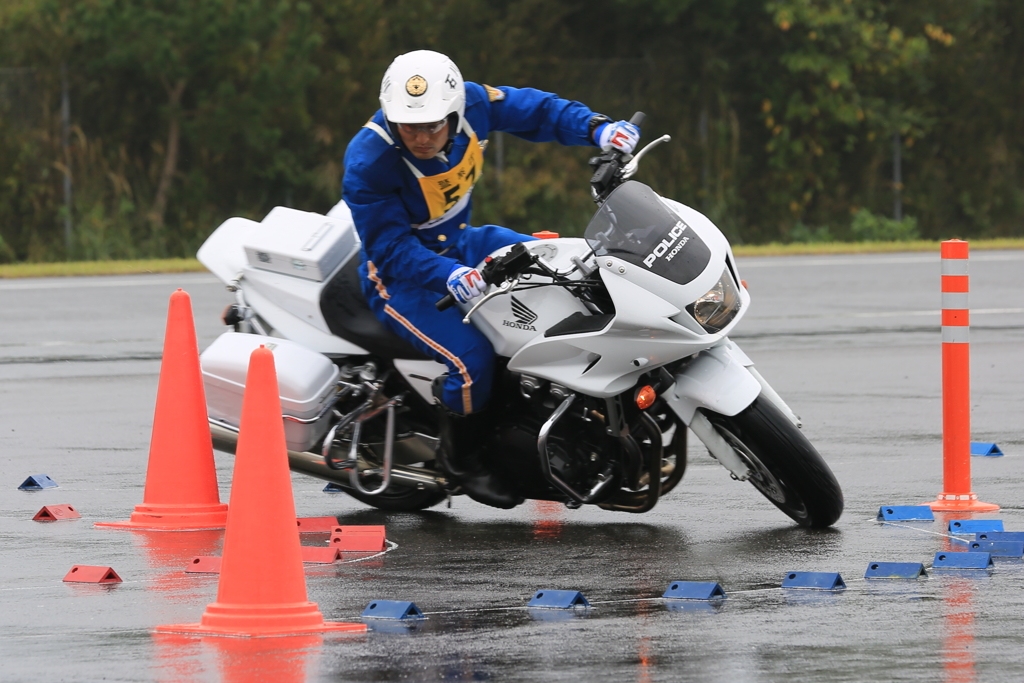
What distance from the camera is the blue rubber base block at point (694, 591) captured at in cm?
603

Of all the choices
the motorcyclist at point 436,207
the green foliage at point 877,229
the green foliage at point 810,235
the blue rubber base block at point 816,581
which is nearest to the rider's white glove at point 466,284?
the motorcyclist at point 436,207

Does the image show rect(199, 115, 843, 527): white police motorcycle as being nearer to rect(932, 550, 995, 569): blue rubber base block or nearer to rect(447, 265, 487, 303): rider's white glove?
rect(447, 265, 487, 303): rider's white glove

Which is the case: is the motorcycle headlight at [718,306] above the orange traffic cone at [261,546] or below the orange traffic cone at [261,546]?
above

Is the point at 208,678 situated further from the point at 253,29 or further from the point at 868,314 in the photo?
the point at 253,29

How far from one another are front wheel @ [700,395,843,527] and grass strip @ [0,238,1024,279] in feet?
51.7

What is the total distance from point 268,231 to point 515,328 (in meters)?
1.45

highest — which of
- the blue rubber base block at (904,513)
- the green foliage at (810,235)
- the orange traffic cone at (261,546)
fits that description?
the orange traffic cone at (261,546)

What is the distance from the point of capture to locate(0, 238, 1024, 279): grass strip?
22203 millimetres

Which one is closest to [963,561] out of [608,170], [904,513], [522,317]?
[904,513]

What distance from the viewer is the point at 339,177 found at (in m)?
26.1

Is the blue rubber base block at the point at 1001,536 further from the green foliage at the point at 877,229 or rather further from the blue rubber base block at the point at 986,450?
the green foliage at the point at 877,229

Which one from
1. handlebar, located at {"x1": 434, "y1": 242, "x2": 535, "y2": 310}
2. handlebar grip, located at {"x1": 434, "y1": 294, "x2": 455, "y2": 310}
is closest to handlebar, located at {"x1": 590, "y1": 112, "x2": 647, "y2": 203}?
handlebar, located at {"x1": 434, "y1": 242, "x2": 535, "y2": 310}

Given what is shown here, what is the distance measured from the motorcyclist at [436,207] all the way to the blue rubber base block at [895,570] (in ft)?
5.48

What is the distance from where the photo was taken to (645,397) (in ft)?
22.5
